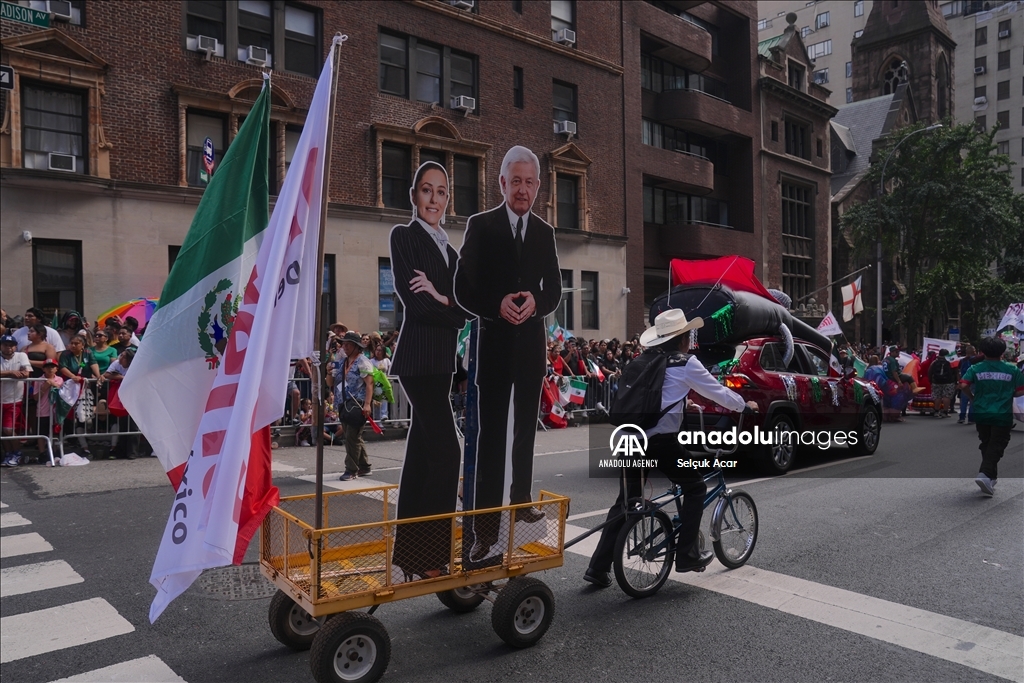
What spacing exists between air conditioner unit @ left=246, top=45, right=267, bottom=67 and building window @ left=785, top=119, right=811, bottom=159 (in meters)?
16.0

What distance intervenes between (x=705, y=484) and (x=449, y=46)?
4.70 meters

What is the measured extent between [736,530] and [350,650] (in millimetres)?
3542

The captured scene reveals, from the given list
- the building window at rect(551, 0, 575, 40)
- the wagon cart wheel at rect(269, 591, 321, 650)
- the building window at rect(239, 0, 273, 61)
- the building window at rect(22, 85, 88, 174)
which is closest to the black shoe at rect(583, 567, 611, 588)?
the wagon cart wheel at rect(269, 591, 321, 650)

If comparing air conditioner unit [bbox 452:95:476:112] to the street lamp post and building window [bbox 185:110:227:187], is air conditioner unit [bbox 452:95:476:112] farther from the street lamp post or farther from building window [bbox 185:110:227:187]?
building window [bbox 185:110:227:187]

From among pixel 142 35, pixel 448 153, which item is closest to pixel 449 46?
pixel 448 153

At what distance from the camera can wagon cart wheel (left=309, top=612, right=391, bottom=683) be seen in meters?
4.07

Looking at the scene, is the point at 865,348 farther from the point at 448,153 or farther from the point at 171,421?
the point at 171,421

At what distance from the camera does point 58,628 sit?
Answer: 210 inches

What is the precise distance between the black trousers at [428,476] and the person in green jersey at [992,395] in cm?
269

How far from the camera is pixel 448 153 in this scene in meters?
6.76

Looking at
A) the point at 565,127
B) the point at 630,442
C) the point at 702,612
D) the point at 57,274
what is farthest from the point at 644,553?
the point at 57,274

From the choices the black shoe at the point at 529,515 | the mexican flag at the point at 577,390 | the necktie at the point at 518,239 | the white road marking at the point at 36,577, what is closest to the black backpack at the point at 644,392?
the black shoe at the point at 529,515

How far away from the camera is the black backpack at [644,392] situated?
5.75 m

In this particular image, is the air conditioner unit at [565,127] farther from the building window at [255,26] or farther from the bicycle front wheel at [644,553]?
the building window at [255,26]
